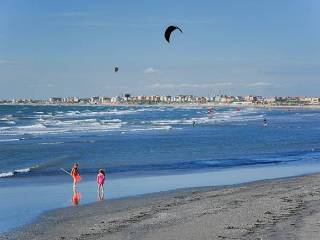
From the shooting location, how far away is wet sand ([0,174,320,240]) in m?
11.7

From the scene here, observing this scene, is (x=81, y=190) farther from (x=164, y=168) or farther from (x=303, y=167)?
(x=303, y=167)

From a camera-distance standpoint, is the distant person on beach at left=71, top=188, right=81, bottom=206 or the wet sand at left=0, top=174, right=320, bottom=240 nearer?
the wet sand at left=0, top=174, right=320, bottom=240

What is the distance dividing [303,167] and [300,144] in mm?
14298

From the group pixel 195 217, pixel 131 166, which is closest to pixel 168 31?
pixel 195 217

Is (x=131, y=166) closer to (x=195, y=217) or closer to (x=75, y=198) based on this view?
(x=75, y=198)

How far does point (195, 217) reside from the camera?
13406 mm

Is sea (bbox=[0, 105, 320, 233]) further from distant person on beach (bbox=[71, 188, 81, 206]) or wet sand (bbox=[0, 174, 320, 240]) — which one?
wet sand (bbox=[0, 174, 320, 240])

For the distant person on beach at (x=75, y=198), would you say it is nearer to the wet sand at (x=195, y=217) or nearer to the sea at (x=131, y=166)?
the sea at (x=131, y=166)

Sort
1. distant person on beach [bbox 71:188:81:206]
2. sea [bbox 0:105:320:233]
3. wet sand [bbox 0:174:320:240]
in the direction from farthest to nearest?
A: sea [bbox 0:105:320:233], distant person on beach [bbox 71:188:81:206], wet sand [bbox 0:174:320:240]

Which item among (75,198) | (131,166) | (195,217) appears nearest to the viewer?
(195,217)

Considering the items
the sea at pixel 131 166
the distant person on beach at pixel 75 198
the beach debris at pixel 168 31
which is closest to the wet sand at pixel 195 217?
the distant person on beach at pixel 75 198

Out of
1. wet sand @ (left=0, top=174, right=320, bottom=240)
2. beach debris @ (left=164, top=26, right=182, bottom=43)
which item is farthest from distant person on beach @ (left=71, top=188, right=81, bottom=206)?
beach debris @ (left=164, top=26, right=182, bottom=43)

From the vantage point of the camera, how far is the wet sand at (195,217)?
459 inches

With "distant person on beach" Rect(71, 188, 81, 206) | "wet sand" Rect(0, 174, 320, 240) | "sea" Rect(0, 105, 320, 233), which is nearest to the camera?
"wet sand" Rect(0, 174, 320, 240)
